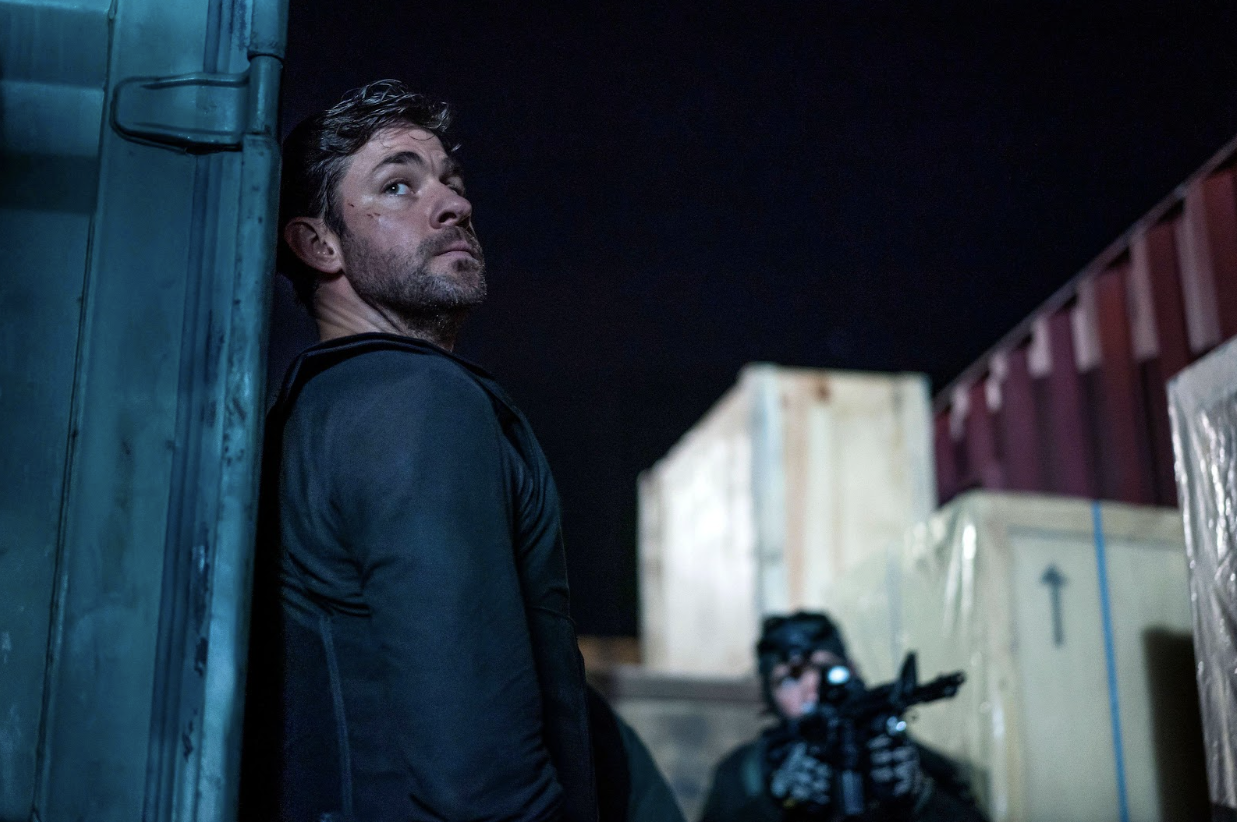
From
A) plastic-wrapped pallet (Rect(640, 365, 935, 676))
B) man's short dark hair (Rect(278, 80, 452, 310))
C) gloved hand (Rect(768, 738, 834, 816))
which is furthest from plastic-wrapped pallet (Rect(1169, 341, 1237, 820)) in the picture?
plastic-wrapped pallet (Rect(640, 365, 935, 676))

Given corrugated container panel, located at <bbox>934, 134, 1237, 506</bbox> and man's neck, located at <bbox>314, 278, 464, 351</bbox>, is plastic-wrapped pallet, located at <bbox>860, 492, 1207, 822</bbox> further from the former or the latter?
man's neck, located at <bbox>314, 278, 464, 351</bbox>

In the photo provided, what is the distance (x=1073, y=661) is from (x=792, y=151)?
15.2ft

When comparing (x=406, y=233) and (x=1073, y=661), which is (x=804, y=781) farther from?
(x=406, y=233)

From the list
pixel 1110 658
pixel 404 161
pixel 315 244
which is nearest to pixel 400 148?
pixel 404 161

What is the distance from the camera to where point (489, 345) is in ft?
41.3

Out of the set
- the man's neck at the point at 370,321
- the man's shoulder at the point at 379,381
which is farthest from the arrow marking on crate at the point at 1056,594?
the man's shoulder at the point at 379,381

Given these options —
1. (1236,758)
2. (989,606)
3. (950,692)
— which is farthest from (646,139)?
(1236,758)

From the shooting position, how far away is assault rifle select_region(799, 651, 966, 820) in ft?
14.9

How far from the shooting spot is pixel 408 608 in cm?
178

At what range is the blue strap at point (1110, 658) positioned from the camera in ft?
15.3

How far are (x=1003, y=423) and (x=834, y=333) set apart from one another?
406 centimetres

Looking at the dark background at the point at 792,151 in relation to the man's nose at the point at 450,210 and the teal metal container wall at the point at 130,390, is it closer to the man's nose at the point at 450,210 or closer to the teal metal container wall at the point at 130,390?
the man's nose at the point at 450,210

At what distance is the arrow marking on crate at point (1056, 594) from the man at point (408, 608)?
3269 millimetres

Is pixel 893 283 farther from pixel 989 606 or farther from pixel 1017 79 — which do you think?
pixel 989 606
